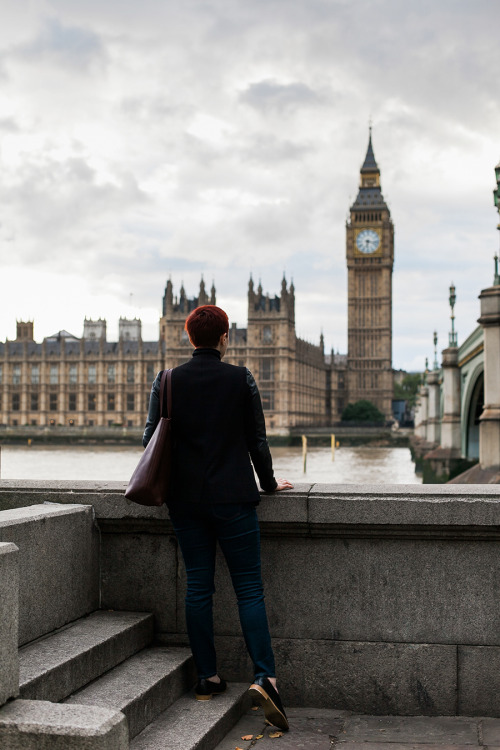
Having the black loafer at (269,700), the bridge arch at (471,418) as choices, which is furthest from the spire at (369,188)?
the black loafer at (269,700)

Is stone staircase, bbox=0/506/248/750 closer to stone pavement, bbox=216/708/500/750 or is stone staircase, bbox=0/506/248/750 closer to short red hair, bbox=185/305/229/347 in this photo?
stone pavement, bbox=216/708/500/750

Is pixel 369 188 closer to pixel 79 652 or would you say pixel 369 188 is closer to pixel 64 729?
pixel 79 652

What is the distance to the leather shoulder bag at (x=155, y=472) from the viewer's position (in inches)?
123

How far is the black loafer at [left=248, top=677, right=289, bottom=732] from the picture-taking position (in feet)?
10.1

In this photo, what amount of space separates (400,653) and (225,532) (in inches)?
37.2

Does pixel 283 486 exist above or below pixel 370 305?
below

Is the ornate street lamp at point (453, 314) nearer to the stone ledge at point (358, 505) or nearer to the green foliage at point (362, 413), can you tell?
the stone ledge at point (358, 505)

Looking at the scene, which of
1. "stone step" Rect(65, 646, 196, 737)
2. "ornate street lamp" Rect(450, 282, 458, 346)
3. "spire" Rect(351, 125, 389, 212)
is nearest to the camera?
"stone step" Rect(65, 646, 196, 737)

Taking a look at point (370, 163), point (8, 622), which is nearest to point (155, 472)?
point (8, 622)

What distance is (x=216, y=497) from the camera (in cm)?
313

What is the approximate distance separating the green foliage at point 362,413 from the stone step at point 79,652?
93811mm

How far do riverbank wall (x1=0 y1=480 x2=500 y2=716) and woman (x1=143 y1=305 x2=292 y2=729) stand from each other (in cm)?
36

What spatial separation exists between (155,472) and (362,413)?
94963 millimetres

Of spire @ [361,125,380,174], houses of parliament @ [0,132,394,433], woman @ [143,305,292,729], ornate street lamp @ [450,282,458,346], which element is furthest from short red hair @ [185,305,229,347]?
spire @ [361,125,380,174]
